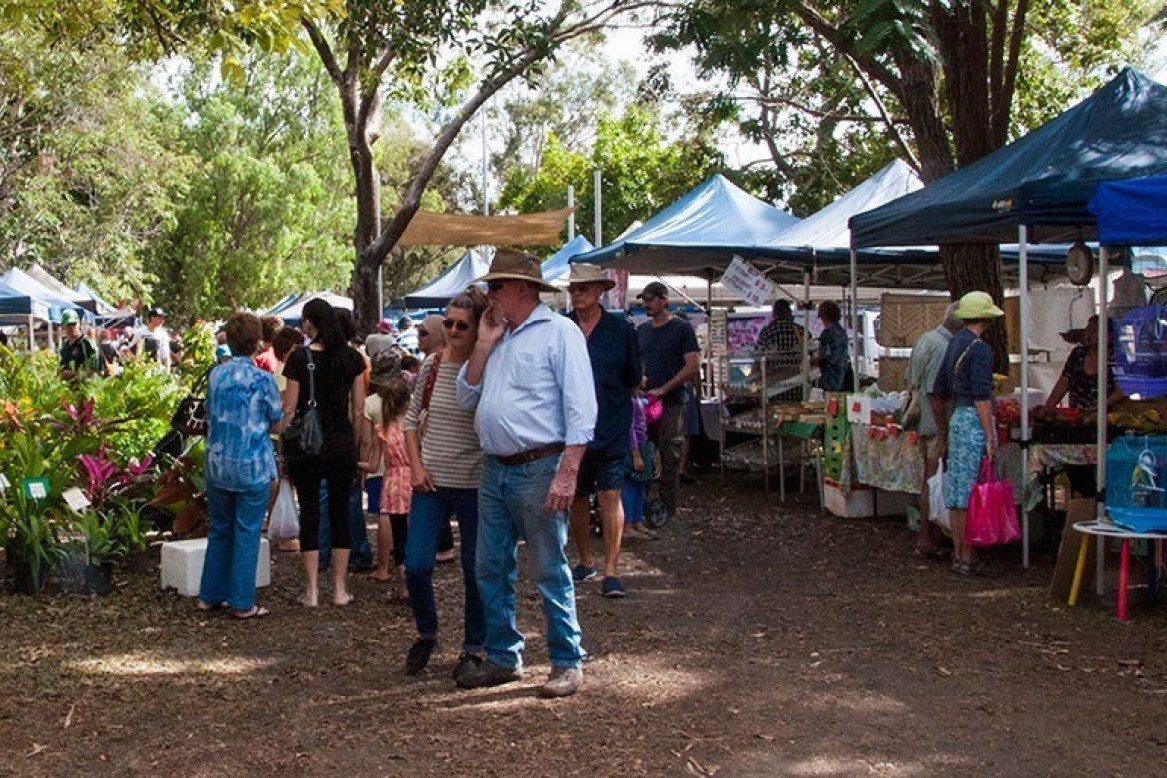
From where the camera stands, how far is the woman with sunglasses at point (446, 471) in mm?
5691

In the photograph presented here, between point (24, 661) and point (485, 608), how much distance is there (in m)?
2.37

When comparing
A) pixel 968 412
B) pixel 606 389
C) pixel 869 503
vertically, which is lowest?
pixel 869 503

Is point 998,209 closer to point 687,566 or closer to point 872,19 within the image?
point 872,19

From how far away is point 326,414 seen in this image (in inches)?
287

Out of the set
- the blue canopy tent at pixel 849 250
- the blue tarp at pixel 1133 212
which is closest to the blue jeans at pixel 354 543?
the blue tarp at pixel 1133 212

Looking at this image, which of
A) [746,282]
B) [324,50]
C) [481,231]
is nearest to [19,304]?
[324,50]

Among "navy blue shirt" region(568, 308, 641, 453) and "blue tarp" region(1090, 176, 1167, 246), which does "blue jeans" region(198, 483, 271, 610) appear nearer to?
"navy blue shirt" region(568, 308, 641, 453)

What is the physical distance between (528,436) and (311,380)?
2.31 m

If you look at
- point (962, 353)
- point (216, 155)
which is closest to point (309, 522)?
point (962, 353)

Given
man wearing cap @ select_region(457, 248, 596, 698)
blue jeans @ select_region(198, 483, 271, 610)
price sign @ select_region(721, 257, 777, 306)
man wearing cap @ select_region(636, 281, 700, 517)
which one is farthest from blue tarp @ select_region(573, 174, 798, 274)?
man wearing cap @ select_region(457, 248, 596, 698)

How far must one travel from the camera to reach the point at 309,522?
7.36 metres

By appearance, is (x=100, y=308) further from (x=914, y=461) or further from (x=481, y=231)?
(x=914, y=461)

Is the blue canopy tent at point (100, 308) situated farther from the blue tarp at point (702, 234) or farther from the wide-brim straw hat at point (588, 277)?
the wide-brim straw hat at point (588, 277)

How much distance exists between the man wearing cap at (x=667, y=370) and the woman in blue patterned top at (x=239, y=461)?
3399 mm
